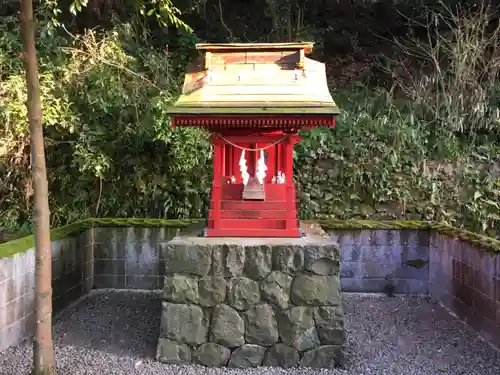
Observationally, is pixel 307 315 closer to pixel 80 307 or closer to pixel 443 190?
pixel 80 307

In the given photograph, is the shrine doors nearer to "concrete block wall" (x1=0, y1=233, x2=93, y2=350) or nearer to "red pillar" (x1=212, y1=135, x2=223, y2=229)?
"red pillar" (x1=212, y1=135, x2=223, y2=229)

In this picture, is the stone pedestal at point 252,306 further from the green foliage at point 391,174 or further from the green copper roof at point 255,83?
the green foliage at point 391,174

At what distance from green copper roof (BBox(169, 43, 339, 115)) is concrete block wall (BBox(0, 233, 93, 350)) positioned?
88.4 inches

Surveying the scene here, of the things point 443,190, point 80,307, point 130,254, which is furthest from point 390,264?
point 80,307

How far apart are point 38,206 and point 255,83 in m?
2.53

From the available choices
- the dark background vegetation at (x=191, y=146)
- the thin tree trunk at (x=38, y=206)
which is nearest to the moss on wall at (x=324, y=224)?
the dark background vegetation at (x=191, y=146)

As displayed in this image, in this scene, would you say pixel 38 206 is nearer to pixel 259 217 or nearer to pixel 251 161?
pixel 259 217

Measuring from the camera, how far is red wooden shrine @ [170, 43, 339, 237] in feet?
14.9

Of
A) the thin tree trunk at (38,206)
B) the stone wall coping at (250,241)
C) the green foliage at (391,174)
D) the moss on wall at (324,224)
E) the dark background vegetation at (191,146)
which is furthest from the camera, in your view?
the green foliage at (391,174)

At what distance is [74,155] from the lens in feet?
22.2

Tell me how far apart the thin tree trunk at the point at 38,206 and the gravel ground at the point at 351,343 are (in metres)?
0.51

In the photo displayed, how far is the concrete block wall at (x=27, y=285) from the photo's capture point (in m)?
4.43

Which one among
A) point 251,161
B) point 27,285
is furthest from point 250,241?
point 27,285

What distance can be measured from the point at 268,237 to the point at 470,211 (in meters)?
3.74
